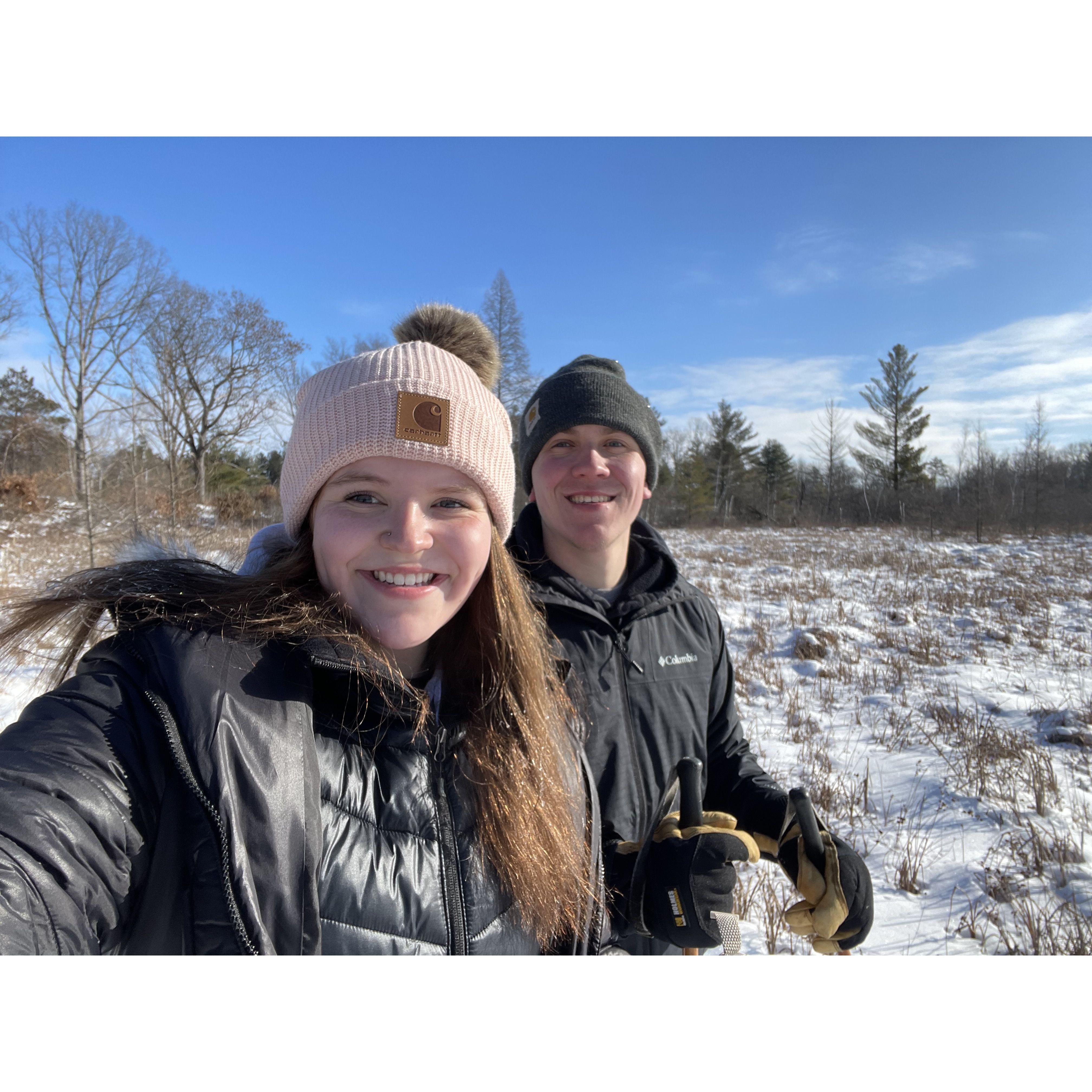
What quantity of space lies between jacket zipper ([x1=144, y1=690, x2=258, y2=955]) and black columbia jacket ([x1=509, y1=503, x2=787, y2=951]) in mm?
1040

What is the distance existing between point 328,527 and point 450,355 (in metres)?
0.52

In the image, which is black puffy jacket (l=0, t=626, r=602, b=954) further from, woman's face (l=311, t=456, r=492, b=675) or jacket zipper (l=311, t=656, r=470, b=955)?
woman's face (l=311, t=456, r=492, b=675)

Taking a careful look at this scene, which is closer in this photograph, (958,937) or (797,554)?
A: (958,937)

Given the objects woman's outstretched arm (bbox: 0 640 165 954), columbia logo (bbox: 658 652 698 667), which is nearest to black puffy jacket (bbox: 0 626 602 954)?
woman's outstretched arm (bbox: 0 640 165 954)

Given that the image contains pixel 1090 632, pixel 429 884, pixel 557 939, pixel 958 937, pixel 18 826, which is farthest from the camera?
pixel 1090 632

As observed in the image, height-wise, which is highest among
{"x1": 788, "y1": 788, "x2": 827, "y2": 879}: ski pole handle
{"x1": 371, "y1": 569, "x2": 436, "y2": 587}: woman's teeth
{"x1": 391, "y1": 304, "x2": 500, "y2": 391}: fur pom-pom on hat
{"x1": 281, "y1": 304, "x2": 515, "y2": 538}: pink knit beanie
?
{"x1": 391, "y1": 304, "x2": 500, "y2": 391}: fur pom-pom on hat

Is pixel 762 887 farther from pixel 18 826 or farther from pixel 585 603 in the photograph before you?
pixel 18 826

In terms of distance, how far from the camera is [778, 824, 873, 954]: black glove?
1.61m

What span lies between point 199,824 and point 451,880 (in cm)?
46

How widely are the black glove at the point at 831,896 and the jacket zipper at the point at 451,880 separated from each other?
985mm

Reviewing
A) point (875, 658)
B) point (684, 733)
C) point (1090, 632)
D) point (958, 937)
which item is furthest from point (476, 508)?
point (1090, 632)

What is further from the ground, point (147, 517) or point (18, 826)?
point (147, 517)

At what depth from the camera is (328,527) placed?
3.99 feet

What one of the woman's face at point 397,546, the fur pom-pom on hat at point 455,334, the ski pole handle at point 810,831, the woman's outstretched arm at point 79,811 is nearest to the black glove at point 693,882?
the ski pole handle at point 810,831
